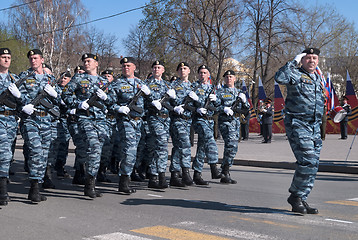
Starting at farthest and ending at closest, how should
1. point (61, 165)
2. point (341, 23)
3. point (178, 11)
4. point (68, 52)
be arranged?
point (68, 52) < point (341, 23) < point (178, 11) < point (61, 165)

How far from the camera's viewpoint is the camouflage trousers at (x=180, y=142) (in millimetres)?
8844

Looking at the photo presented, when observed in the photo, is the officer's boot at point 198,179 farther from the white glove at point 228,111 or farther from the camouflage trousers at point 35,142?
the camouflage trousers at point 35,142

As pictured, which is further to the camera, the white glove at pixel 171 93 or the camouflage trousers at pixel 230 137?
the camouflage trousers at pixel 230 137

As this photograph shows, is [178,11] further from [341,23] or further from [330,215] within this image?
[330,215]

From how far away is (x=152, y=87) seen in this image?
869 centimetres

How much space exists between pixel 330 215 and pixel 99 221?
9.33 ft

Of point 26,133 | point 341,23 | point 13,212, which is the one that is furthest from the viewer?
point 341,23

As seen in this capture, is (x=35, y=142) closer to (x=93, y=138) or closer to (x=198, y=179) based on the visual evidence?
(x=93, y=138)

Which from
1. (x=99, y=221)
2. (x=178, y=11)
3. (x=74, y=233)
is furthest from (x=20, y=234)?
(x=178, y=11)

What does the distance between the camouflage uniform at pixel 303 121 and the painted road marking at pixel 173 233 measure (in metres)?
1.65

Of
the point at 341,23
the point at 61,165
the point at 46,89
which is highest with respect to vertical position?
the point at 341,23

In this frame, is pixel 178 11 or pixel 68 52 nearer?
pixel 178 11

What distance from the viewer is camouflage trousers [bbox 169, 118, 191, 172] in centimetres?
884

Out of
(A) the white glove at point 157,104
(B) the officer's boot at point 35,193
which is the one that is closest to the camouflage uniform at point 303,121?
(A) the white glove at point 157,104
